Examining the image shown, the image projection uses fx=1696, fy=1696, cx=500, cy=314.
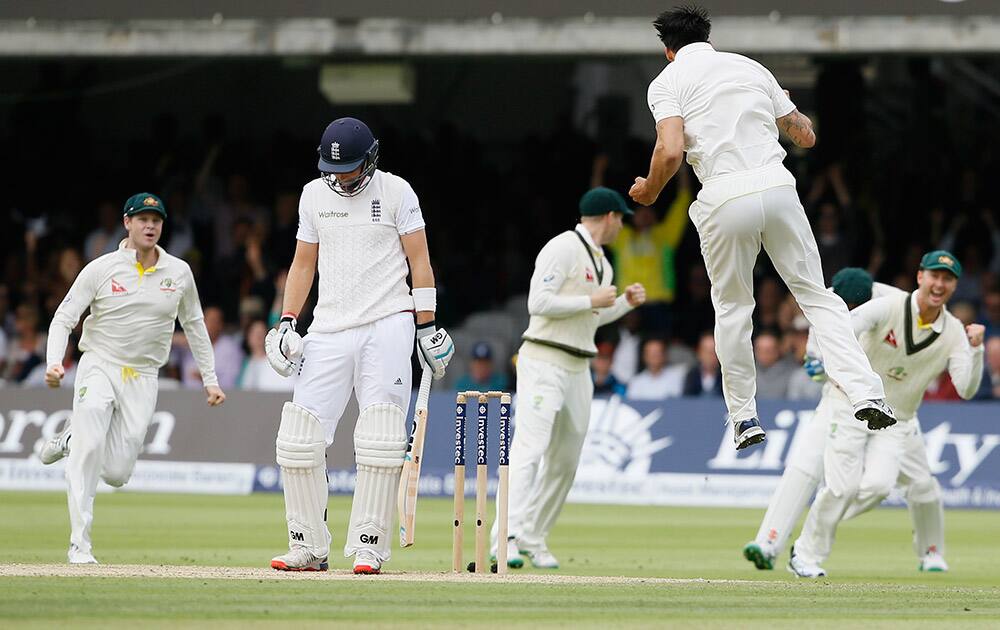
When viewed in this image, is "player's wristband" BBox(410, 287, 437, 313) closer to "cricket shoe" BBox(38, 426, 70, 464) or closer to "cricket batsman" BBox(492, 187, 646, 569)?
"cricket batsman" BBox(492, 187, 646, 569)

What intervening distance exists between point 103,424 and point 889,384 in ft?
16.5

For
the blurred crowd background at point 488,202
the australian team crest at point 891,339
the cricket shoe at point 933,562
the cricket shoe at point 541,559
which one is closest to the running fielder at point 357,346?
the cricket shoe at point 541,559

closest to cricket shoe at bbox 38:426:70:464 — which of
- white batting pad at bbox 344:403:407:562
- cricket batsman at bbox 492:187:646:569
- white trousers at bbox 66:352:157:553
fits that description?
white trousers at bbox 66:352:157:553

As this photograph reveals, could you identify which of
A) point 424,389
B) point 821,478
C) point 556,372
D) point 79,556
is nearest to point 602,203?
point 556,372

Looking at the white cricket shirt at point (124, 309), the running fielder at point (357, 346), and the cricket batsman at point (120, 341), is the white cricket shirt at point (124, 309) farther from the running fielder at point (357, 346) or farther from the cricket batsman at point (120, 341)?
the running fielder at point (357, 346)

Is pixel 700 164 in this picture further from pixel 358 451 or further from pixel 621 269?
pixel 621 269

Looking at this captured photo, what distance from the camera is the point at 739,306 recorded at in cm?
862

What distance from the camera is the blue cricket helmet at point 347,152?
29.0 ft

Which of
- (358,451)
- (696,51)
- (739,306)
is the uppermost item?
(696,51)

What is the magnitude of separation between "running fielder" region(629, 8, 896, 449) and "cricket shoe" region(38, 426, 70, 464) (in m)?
4.43

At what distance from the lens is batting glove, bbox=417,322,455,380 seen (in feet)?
29.6

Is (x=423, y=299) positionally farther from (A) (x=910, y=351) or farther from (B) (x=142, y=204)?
(A) (x=910, y=351)

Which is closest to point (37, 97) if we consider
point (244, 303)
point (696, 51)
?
point (244, 303)

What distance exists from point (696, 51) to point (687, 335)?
1149 cm
